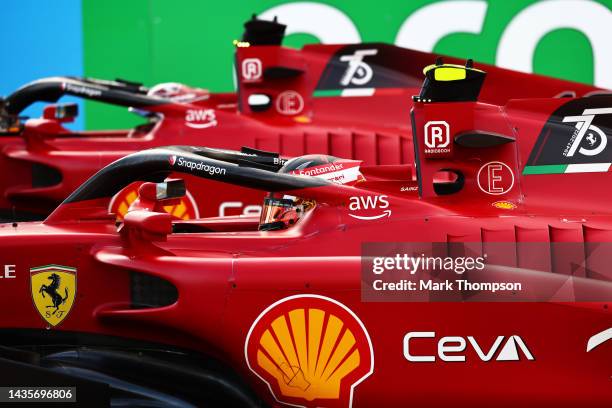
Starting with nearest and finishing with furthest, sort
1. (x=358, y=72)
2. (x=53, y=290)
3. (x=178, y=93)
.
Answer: (x=53, y=290), (x=358, y=72), (x=178, y=93)

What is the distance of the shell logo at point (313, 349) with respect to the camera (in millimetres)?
4117

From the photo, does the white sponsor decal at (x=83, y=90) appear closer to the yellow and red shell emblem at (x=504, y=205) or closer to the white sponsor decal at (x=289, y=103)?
the white sponsor decal at (x=289, y=103)

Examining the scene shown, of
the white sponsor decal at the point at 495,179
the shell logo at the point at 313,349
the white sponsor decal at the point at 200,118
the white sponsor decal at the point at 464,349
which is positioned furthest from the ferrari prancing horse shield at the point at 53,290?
the white sponsor decal at the point at 200,118

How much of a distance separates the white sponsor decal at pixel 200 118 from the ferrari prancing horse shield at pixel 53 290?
3051 mm

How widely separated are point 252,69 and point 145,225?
339 centimetres

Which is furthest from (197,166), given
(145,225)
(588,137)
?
(588,137)

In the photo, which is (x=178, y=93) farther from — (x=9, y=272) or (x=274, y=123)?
(x=9, y=272)

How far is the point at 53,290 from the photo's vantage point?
446 cm

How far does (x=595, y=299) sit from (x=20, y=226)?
102 inches

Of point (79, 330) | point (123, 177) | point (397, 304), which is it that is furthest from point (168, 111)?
point (397, 304)

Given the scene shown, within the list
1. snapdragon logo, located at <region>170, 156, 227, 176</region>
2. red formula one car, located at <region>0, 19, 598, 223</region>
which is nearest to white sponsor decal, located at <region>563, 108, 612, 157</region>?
snapdragon logo, located at <region>170, 156, 227, 176</region>

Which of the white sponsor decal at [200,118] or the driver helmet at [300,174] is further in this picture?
the white sponsor decal at [200,118]

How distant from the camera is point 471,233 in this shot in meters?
4.28

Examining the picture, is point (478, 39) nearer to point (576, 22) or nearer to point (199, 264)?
point (576, 22)
